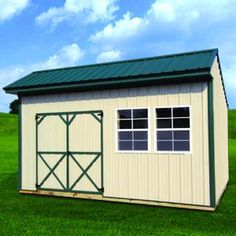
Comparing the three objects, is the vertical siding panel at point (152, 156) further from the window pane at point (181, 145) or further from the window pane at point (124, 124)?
the window pane at point (124, 124)

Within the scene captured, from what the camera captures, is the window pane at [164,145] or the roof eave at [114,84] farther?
the window pane at [164,145]

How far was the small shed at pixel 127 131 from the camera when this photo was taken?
35.4ft

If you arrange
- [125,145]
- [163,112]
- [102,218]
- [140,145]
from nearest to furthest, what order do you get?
1. [102,218]
2. [163,112]
3. [140,145]
4. [125,145]

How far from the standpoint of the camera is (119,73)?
12.2 m

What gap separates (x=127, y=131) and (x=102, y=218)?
3272mm

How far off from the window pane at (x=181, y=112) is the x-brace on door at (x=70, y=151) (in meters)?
2.55

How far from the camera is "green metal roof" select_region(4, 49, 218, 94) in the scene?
1105cm

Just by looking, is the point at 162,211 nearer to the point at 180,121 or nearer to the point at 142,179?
the point at 142,179

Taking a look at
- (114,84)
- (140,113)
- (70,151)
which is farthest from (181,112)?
(70,151)

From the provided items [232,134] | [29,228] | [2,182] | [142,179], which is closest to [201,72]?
[142,179]

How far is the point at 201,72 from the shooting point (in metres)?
10.5

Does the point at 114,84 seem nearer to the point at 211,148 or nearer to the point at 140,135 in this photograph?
the point at 140,135

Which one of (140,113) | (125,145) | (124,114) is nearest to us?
(140,113)

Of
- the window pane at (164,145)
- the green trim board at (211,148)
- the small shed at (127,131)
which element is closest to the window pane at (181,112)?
the small shed at (127,131)
